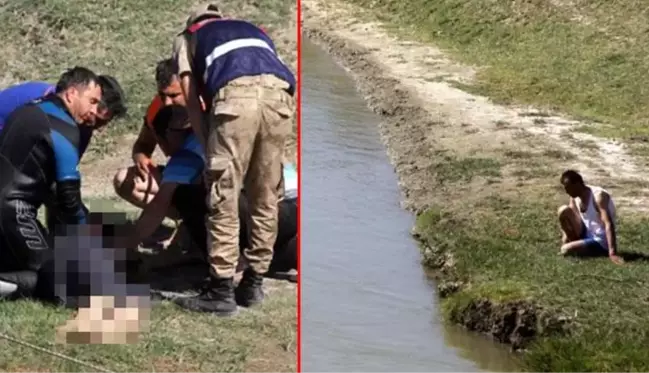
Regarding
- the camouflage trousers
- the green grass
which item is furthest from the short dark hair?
the green grass

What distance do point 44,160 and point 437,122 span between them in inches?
461

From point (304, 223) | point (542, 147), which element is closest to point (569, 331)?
point (304, 223)

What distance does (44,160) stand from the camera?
10.9 feet

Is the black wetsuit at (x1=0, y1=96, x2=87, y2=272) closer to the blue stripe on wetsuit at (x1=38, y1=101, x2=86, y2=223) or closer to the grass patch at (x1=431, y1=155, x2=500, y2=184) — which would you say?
the blue stripe on wetsuit at (x1=38, y1=101, x2=86, y2=223)

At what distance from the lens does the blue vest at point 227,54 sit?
3346 mm

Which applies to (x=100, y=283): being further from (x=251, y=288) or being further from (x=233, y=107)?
(x=233, y=107)

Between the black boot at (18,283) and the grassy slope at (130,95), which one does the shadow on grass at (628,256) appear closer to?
the grassy slope at (130,95)

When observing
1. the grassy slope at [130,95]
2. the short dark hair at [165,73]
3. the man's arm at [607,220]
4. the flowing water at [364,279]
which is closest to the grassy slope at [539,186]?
the man's arm at [607,220]

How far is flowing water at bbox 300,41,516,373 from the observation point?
802 cm

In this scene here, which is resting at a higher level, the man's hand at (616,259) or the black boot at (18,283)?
the black boot at (18,283)

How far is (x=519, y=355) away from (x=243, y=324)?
4.29m

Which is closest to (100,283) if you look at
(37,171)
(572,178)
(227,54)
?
(37,171)

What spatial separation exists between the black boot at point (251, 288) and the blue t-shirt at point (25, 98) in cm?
57

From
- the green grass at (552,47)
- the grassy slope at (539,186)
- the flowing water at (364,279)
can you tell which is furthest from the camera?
the green grass at (552,47)
